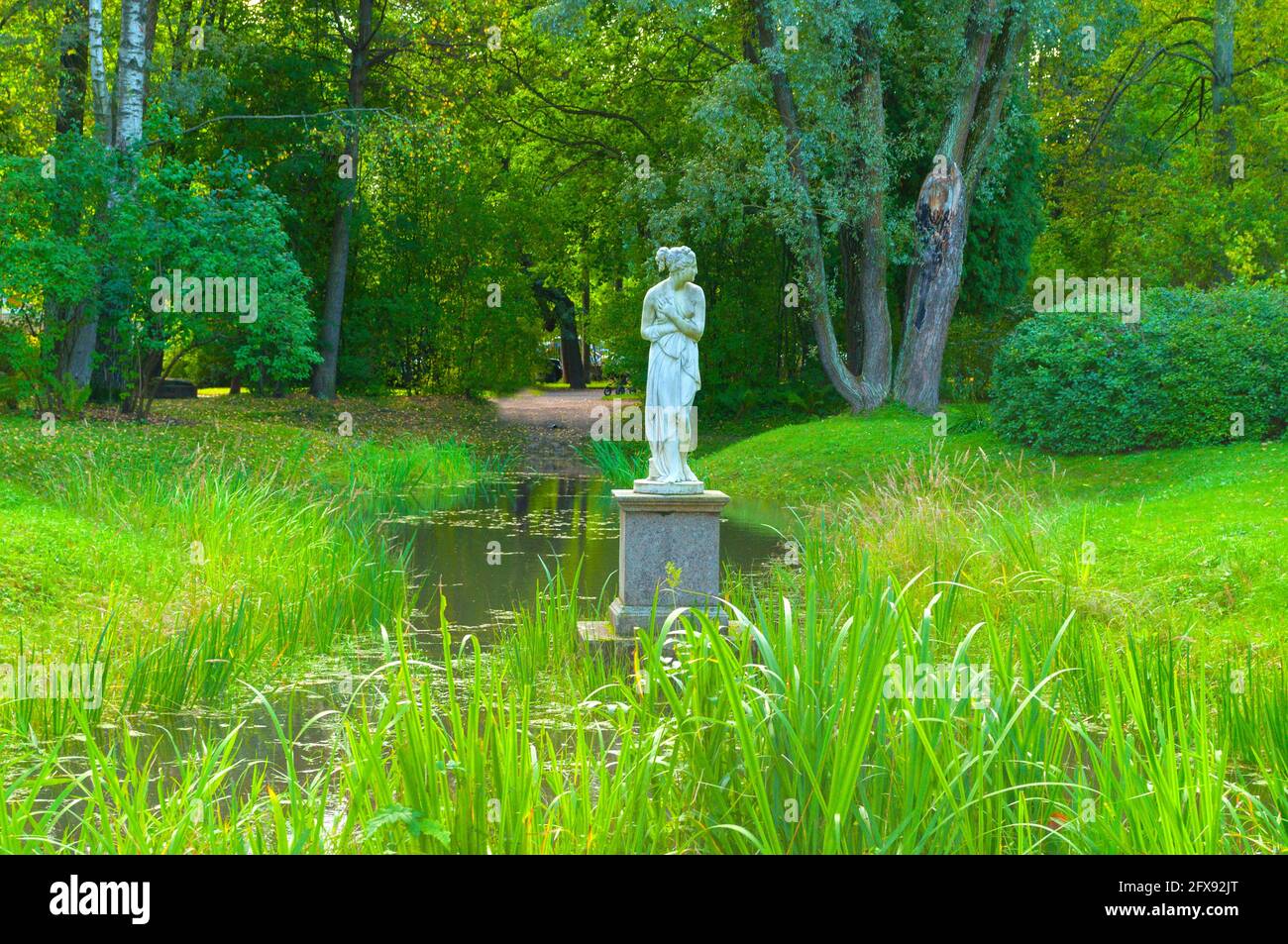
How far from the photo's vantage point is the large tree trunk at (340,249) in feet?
86.1

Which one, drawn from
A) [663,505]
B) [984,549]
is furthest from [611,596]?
[984,549]

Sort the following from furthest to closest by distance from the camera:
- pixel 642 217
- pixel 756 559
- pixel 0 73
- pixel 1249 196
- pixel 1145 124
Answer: pixel 1145 124 < pixel 642 217 < pixel 1249 196 < pixel 0 73 < pixel 756 559

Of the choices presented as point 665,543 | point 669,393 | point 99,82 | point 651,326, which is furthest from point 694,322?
point 99,82

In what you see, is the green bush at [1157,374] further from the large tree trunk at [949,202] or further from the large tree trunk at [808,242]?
the large tree trunk at [808,242]

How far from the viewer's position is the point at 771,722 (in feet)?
14.5

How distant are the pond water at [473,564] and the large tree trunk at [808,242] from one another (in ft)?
17.7

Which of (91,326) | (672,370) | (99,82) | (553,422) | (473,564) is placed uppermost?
(99,82)

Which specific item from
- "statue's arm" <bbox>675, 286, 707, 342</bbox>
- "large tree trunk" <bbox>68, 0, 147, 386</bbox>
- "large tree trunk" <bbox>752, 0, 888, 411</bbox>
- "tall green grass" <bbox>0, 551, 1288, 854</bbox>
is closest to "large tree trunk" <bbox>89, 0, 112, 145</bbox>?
"large tree trunk" <bbox>68, 0, 147, 386</bbox>

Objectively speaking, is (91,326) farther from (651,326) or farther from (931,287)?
(931,287)

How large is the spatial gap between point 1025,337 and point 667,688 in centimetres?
1440

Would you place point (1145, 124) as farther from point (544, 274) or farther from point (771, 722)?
point (771, 722)

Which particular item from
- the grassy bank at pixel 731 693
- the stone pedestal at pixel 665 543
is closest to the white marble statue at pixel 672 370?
the stone pedestal at pixel 665 543

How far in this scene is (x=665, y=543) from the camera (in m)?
9.52

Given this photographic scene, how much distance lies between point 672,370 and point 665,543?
133 centimetres
